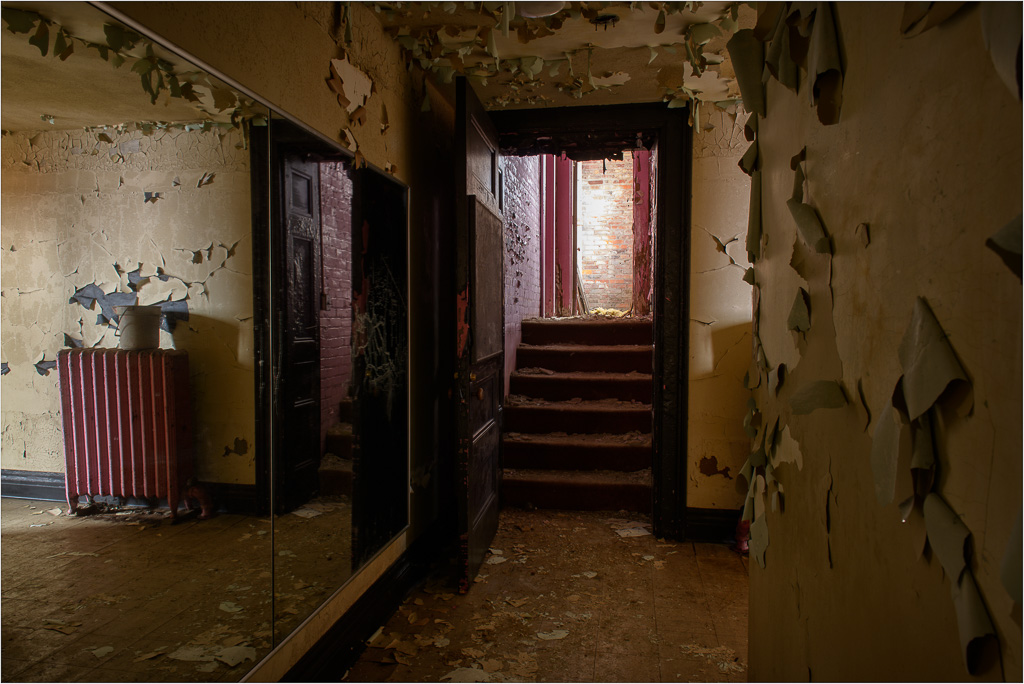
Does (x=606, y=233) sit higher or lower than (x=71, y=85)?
higher

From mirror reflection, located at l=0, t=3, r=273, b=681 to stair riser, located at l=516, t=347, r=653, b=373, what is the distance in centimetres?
332

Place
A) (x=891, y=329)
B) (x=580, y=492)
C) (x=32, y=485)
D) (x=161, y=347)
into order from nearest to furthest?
(x=891, y=329)
(x=32, y=485)
(x=161, y=347)
(x=580, y=492)

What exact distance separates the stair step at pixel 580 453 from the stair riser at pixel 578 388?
0.42m

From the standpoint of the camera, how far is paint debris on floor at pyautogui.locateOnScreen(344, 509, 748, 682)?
1962 millimetres

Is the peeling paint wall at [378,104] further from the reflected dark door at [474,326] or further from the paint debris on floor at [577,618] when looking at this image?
the paint debris on floor at [577,618]

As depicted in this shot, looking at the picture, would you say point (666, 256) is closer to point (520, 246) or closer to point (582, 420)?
point (582, 420)

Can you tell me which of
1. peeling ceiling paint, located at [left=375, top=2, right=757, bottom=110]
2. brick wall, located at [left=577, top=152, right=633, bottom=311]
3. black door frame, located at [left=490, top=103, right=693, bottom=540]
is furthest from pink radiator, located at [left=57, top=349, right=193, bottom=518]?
brick wall, located at [left=577, top=152, right=633, bottom=311]

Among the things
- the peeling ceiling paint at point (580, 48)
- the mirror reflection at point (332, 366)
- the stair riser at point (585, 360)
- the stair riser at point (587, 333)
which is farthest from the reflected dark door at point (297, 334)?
the stair riser at point (587, 333)

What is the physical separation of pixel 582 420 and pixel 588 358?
0.73 m

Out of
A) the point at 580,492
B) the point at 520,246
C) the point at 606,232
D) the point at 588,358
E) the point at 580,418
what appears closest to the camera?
the point at 580,492

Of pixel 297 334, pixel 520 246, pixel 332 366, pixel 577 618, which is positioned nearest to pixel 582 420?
pixel 520 246

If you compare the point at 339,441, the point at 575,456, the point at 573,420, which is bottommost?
the point at 575,456

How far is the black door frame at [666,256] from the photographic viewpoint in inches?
122

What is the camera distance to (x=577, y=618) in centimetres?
231
